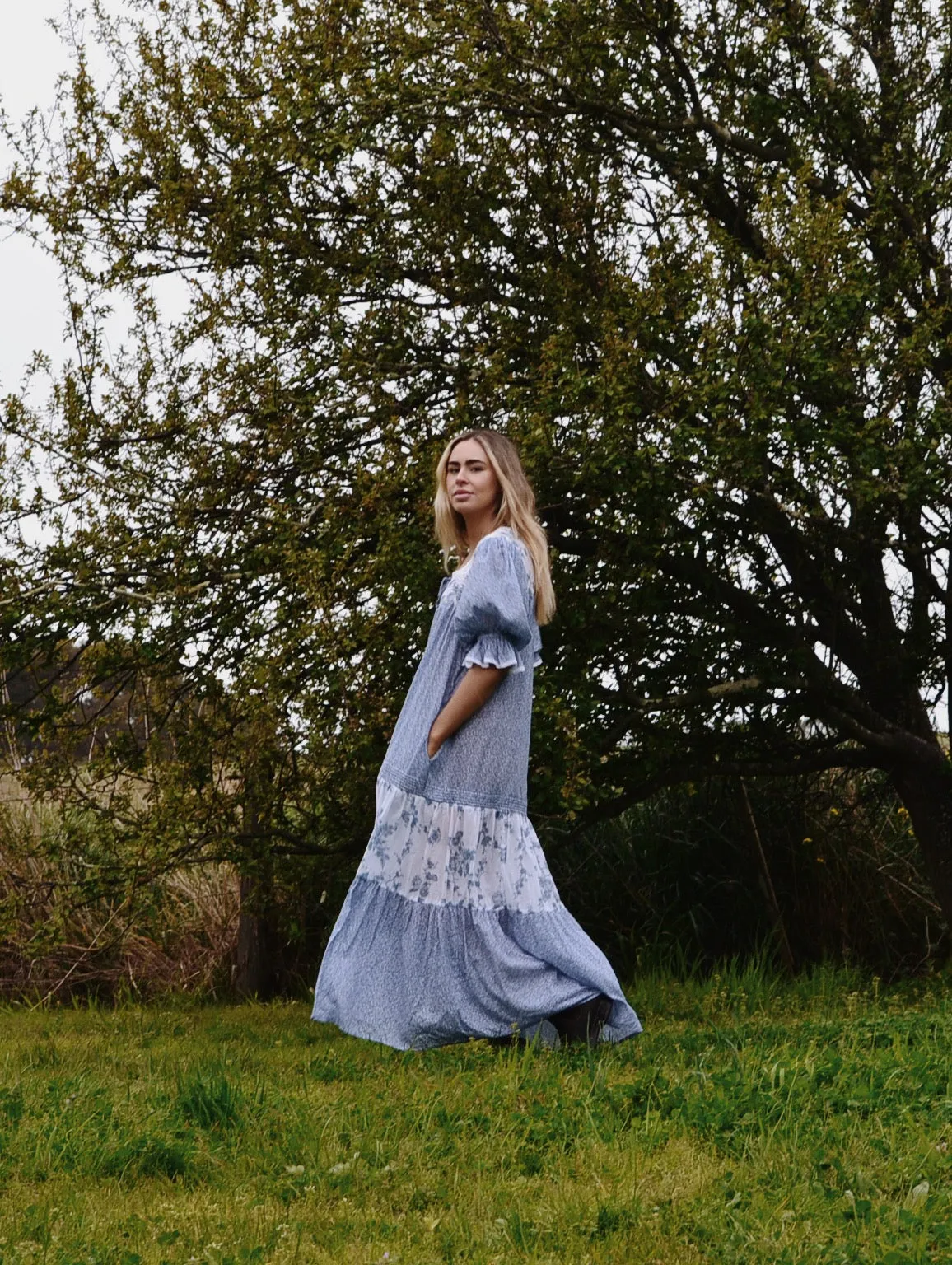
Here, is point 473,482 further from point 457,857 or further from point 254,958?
point 254,958

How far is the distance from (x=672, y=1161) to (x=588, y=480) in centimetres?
323

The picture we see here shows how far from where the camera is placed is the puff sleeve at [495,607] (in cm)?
453

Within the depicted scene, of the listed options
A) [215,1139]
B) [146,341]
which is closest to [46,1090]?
[215,1139]

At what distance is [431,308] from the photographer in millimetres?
6875

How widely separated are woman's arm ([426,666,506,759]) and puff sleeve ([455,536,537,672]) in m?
0.03

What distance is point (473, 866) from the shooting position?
4.59 m

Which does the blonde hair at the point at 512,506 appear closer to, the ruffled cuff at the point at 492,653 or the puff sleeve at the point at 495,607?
the puff sleeve at the point at 495,607

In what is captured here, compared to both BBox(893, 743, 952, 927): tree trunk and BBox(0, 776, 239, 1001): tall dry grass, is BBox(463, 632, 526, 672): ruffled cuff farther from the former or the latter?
BBox(0, 776, 239, 1001): tall dry grass

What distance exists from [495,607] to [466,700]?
306 mm

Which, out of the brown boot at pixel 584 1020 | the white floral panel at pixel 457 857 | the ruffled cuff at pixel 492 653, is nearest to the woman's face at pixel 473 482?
the ruffled cuff at pixel 492 653

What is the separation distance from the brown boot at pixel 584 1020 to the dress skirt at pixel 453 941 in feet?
0.10

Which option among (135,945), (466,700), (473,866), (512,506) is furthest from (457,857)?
(135,945)

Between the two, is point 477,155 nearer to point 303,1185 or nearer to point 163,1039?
point 163,1039

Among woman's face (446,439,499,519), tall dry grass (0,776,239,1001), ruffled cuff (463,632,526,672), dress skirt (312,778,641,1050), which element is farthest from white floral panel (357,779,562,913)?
tall dry grass (0,776,239,1001)
